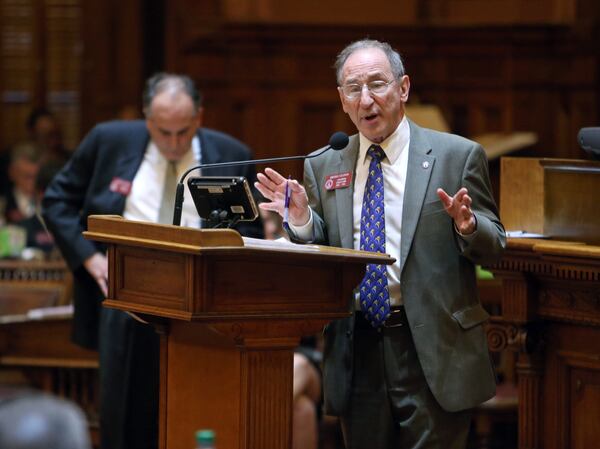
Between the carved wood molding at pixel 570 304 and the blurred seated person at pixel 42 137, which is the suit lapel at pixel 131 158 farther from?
the blurred seated person at pixel 42 137

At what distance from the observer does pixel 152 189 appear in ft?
17.2

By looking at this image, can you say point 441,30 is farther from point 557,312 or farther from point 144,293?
point 144,293

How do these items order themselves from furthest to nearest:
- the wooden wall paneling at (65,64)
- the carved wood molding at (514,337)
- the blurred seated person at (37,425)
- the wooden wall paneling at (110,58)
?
the wooden wall paneling at (65,64)
the wooden wall paneling at (110,58)
the carved wood molding at (514,337)
the blurred seated person at (37,425)

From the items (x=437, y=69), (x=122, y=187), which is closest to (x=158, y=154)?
(x=122, y=187)

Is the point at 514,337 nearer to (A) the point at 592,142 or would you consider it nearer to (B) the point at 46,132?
(A) the point at 592,142

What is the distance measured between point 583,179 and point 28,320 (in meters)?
3.29

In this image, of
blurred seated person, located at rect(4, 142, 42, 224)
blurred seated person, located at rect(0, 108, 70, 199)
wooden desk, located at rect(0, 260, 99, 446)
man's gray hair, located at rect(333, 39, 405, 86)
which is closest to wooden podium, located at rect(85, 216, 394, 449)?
man's gray hair, located at rect(333, 39, 405, 86)

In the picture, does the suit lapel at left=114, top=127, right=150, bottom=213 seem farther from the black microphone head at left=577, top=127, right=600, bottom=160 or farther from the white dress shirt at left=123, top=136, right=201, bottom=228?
the black microphone head at left=577, top=127, right=600, bottom=160

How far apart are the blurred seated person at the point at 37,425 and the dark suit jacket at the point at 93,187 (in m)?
3.13

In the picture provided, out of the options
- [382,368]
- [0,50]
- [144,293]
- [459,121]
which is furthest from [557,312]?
[0,50]

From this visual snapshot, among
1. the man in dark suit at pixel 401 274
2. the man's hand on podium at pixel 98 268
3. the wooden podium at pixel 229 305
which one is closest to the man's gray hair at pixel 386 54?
the man in dark suit at pixel 401 274

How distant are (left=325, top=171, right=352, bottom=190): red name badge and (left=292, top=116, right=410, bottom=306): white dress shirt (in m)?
0.04

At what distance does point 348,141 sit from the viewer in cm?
395

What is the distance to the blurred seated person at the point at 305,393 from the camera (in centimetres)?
580
